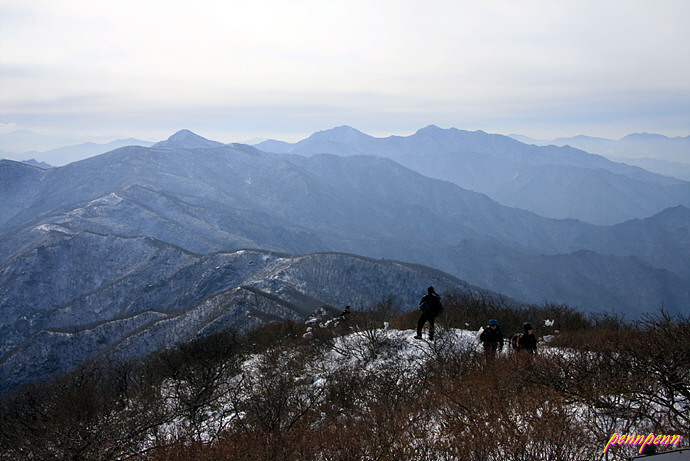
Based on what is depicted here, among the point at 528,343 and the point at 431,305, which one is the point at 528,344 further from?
the point at 431,305

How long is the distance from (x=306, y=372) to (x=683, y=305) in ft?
718

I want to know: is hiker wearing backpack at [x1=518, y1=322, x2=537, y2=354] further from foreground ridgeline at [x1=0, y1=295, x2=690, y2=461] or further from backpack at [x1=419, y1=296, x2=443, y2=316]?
backpack at [x1=419, y1=296, x2=443, y2=316]

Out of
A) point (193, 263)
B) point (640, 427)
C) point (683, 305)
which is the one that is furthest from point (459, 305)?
point (683, 305)

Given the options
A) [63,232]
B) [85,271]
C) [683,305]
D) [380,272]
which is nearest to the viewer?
[380,272]

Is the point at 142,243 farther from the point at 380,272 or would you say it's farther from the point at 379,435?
the point at 379,435

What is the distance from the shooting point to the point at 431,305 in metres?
15.6

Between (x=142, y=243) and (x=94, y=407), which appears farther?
(x=142, y=243)

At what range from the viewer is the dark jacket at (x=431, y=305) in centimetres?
1553

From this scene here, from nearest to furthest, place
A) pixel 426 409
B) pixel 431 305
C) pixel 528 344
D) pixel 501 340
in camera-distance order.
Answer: pixel 426 409
pixel 528 344
pixel 501 340
pixel 431 305

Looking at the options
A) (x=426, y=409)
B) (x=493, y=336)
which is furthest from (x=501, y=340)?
(x=426, y=409)

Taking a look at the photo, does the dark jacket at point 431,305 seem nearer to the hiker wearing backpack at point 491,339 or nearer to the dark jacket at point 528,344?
the hiker wearing backpack at point 491,339

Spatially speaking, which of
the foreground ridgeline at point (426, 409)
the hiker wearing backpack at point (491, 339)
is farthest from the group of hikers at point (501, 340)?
the foreground ridgeline at point (426, 409)

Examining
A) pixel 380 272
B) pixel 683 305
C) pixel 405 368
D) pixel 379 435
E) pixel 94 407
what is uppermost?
pixel 379 435

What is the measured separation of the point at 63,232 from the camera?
128 metres
